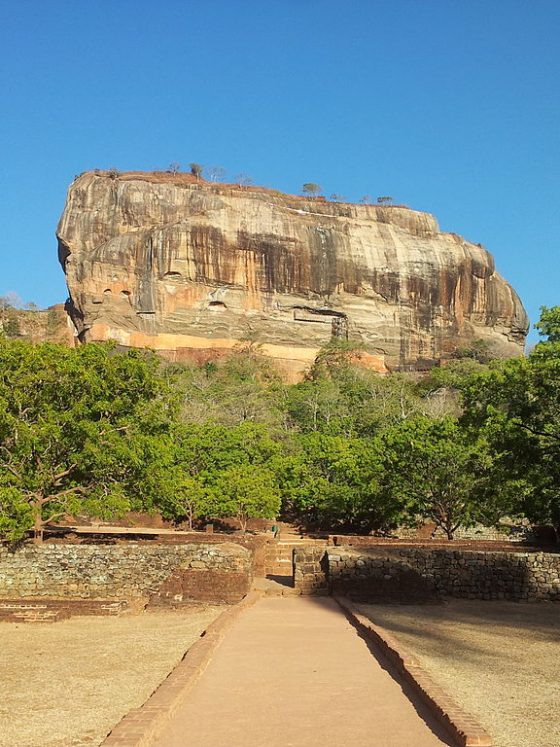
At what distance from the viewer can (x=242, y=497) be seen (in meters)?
27.0

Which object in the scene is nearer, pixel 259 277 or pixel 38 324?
pixel 259 277

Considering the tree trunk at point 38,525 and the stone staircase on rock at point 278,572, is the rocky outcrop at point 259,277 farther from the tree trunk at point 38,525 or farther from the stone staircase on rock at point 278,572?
the tree trunk at point 38,525

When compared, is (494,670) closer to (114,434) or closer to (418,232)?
(114,434)

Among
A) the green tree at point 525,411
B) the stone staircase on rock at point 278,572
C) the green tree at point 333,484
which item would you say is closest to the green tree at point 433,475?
the green tree at point 333,484

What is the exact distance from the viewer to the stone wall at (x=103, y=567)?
14.4 meters

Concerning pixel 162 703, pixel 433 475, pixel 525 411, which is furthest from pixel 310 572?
pixel 433 475

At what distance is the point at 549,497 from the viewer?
1764 centimetres

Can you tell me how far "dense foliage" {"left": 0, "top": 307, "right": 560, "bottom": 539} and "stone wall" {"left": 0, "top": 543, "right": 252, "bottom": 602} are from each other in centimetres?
89

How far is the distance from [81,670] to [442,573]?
8.96 m

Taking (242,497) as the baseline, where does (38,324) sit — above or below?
above

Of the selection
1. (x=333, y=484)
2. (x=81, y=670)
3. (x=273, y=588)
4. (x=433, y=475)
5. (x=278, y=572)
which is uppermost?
(x=433, y=475)

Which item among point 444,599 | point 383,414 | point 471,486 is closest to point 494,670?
point 444,599

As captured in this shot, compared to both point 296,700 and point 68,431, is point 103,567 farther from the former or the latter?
point 296,700

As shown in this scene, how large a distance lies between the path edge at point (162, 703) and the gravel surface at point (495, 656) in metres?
2.49
